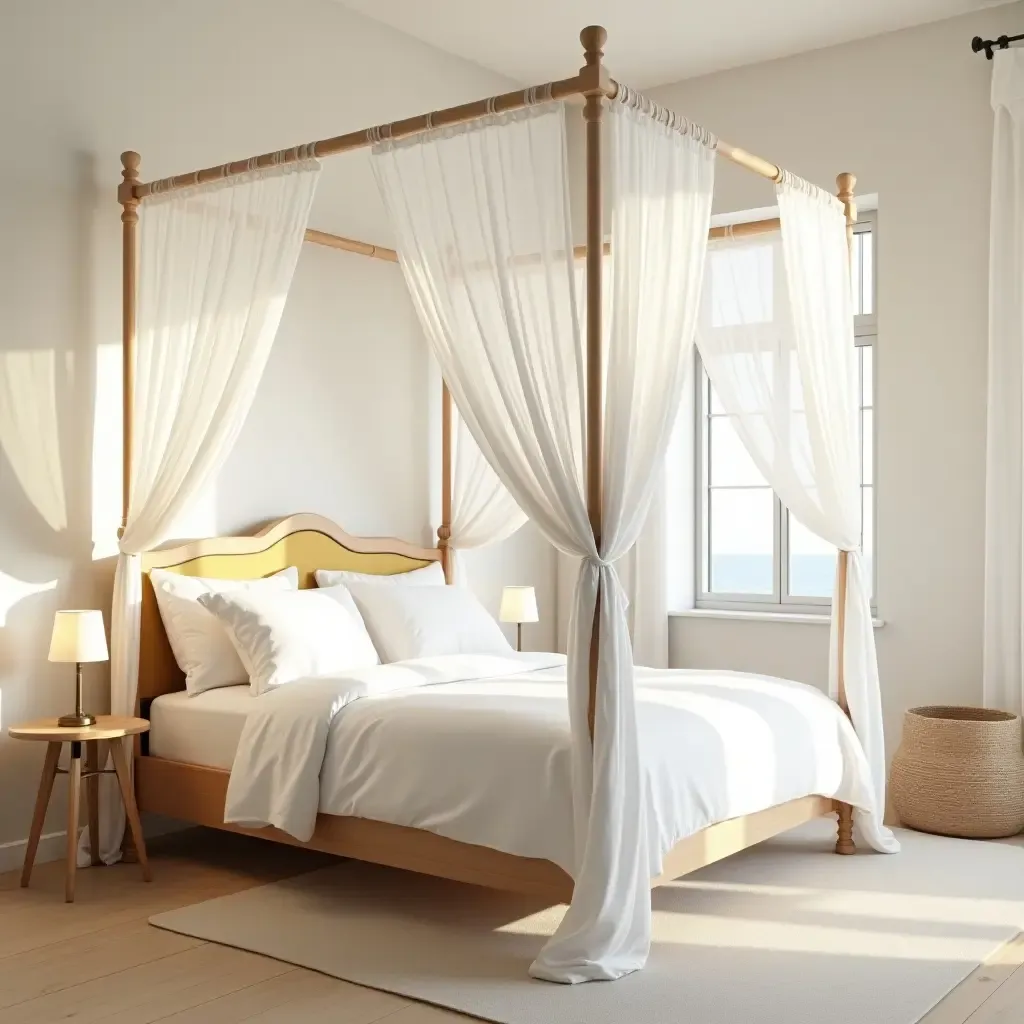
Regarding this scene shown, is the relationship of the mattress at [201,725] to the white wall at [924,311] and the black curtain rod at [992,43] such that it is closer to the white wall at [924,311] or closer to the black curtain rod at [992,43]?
the white wall at [924,311]

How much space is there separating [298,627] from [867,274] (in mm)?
3151

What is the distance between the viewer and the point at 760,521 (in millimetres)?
6281

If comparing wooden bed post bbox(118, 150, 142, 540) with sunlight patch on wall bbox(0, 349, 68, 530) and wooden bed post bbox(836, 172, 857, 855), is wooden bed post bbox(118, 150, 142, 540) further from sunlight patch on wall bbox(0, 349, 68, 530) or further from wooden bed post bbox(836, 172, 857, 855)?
wooden bed post bbox(836, 172, 857, 855)

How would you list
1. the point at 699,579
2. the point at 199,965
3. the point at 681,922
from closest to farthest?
the point at 199,965 → the point at 681,922 → the point at 699,579

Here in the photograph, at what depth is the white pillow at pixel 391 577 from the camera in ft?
16.8

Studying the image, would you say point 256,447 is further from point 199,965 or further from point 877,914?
point 877,914

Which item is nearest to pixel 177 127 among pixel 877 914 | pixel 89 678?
pixel 89 678

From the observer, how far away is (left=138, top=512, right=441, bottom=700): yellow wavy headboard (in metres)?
4.57

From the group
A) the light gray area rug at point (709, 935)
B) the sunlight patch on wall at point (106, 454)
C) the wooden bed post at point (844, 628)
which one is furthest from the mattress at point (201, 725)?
the wooden bed post at point (844, 628)

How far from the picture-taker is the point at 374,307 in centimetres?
566

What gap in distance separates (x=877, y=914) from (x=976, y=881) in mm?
550

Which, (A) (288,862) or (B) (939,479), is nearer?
(A) (288,862)

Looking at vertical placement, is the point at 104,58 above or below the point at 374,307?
above

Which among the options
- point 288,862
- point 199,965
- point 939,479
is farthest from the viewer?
point 939,479
